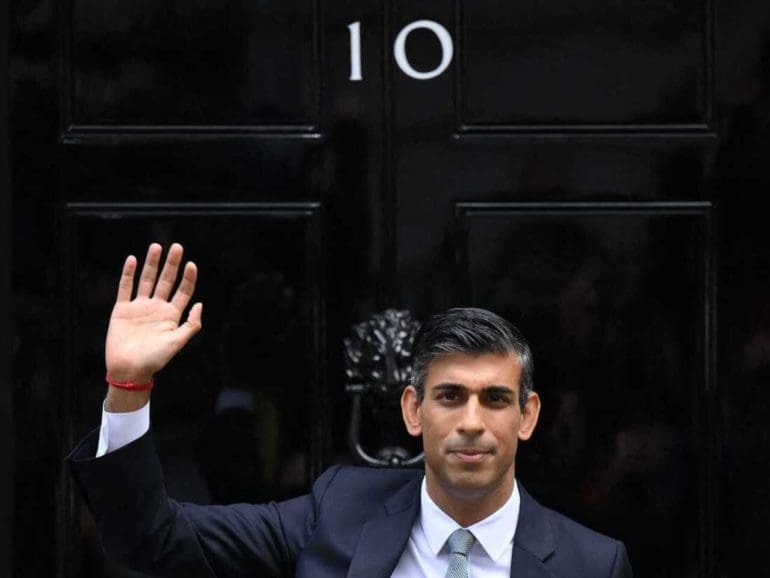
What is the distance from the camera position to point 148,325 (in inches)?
171

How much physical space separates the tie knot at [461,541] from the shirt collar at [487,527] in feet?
0.06

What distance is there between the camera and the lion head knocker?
5270mm

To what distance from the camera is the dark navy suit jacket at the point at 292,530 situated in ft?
14.3

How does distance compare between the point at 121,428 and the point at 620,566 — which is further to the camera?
the point at 620,566

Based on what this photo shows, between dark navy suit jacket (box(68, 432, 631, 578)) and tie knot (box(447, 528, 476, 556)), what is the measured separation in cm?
11

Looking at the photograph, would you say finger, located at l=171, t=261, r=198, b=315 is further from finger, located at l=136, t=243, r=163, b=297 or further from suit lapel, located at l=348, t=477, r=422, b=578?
suit lapel, located at l=348, t=477, r=422, b=578

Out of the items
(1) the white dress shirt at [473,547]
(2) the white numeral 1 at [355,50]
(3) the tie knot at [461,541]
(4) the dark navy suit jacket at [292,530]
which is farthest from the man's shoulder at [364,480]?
(2) the white numeral 1 at [355,50]

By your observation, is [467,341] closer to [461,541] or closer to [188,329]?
[461,541]

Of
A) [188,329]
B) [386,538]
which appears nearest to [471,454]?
[386,538]

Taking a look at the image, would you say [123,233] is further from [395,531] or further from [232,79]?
[395,531]

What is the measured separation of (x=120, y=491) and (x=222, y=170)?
52.5 inches

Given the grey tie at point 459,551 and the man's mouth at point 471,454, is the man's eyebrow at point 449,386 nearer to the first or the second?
the man's mouth at point 471,454

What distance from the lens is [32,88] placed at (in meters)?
5.37

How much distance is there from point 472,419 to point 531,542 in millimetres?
370
